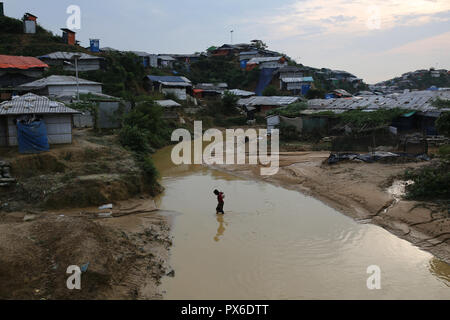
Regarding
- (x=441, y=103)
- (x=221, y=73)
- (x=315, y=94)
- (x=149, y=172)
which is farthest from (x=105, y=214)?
(x=221, y=73)

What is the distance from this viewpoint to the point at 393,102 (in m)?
30.2

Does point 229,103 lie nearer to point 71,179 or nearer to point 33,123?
point 33,123

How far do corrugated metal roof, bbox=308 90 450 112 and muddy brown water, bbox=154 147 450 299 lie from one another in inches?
647

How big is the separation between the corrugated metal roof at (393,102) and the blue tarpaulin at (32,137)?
78.2 feet

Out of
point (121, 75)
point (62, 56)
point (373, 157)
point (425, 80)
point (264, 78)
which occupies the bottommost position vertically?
point (373, 157)

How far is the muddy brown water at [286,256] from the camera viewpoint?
8.93m

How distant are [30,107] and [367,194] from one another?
1450 centimetres

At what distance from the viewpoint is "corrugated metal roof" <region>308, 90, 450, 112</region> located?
2742cm

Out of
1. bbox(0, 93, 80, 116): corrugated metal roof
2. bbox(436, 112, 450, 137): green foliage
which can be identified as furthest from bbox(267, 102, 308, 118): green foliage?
bbox(0, 93, 80, 116): corrugated metal roof

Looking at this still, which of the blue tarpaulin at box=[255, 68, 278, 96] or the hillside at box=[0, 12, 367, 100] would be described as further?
the blue tarpaulin at box=[255, 68, 278, 96]

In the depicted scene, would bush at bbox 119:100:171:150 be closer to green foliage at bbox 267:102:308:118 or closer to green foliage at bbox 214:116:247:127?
green foliage at bbox 267:102:308:118

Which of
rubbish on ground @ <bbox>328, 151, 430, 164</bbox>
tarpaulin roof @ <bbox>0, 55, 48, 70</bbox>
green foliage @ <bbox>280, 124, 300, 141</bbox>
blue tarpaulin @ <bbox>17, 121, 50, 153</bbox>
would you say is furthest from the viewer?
tarpaulin roof @ <bbox>0, 55, 48, 70</bbox>

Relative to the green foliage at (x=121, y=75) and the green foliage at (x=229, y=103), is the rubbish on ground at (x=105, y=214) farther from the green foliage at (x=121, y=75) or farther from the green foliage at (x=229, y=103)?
the green foliage at (x=229, y=103)
